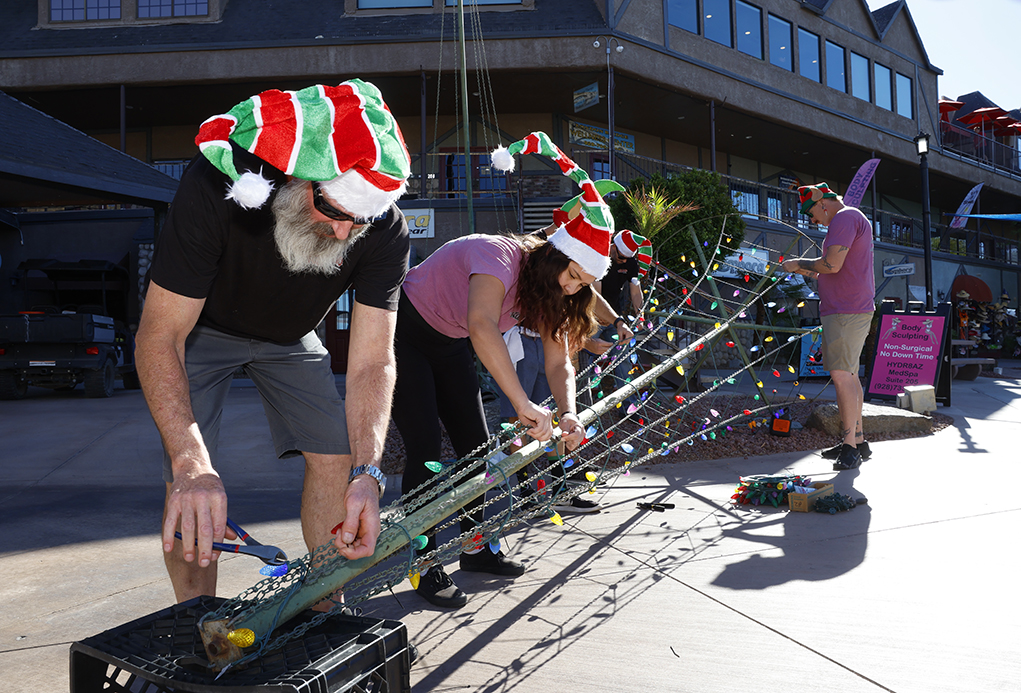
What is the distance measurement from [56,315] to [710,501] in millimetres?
9619

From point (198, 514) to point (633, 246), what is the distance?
3.86 meters

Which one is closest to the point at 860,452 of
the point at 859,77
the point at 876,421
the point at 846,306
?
the point at 846,306

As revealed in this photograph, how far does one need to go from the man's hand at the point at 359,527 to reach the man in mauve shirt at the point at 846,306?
4.07 m

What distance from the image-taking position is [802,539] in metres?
3.38

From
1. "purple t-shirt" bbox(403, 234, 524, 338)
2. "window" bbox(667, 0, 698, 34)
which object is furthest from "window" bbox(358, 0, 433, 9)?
"purple t-shirt" bbox(403, 234, 524, 338)

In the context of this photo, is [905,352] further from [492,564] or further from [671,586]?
[492,564]

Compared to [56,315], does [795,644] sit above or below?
below

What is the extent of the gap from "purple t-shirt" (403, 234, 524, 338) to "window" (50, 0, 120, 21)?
18.4 m

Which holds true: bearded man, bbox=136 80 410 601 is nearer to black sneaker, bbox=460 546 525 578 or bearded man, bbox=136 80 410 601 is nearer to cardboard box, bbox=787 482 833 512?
black sneaker, bbox=460 546 525 578

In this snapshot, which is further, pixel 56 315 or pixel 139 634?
pixel 56 315

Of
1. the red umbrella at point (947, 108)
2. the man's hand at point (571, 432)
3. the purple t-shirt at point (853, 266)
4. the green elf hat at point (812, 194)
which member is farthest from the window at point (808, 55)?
the man's hand at point (571, 432)

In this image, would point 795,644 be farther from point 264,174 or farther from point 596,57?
point 596,57

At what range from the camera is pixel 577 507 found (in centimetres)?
407

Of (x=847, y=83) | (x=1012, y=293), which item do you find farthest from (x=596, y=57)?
(x=1012, y=293)
